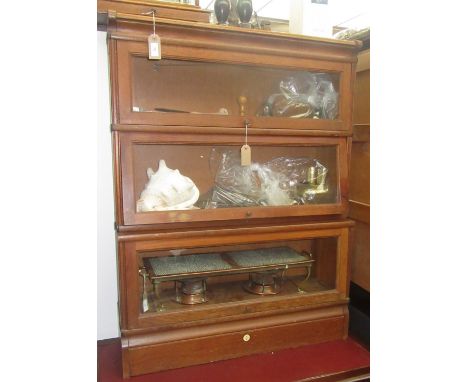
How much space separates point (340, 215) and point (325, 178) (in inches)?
5.4

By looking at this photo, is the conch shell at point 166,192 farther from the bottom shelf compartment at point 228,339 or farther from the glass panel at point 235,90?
the bottom shelf compartment at point 228,339

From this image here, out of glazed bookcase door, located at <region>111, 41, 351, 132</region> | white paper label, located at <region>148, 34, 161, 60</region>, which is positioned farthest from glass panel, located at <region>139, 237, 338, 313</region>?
white paper label, located at <region>148, 34, 161, 60</region>

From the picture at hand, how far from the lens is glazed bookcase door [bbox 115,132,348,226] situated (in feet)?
3.39

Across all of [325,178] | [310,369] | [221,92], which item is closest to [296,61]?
[221,92]

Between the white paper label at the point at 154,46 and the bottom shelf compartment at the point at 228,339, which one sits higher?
the white paper label at the point at 154,46

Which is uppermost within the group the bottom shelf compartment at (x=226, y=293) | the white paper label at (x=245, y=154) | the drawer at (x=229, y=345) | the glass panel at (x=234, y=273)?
the white paper label at (x=245, y=154)

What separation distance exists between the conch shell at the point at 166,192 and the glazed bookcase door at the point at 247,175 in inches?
0.5

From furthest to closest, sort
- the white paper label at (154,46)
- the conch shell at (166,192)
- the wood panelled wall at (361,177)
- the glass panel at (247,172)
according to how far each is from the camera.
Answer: the wood panelled wall at (361,177), the glass panel at (247,172), the conch shell at (166,192), the white paper label at (154,46)

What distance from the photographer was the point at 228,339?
1095 mm

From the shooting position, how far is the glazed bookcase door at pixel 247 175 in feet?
3.39

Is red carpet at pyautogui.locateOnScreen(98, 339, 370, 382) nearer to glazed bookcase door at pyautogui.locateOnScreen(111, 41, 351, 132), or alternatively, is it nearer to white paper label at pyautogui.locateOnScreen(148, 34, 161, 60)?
glazed bookcase door at pyautogui.locateOnScreen(111, 41, 351, 132)

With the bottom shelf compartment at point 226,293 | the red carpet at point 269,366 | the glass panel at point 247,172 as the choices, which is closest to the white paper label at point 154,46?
the glass panel at point 247,172

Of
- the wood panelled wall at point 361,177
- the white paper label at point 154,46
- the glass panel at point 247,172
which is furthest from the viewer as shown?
the wood panelled wall at point 361,177
